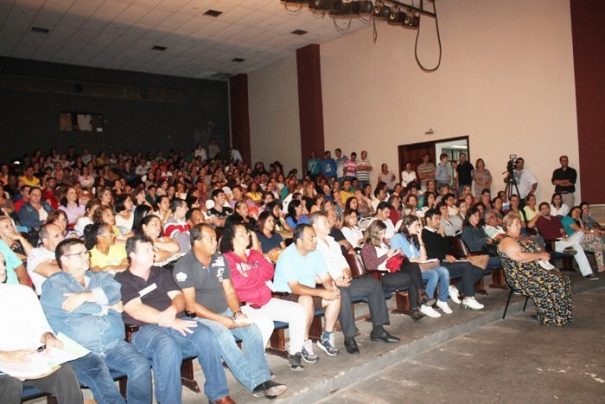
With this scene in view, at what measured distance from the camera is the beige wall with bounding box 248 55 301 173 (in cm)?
1417

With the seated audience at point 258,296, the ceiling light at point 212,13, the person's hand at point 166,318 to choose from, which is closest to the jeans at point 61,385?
the person's hand at point 166,318

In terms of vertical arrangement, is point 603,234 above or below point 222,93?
below

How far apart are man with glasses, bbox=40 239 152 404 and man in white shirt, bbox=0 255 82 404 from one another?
107 millimetres

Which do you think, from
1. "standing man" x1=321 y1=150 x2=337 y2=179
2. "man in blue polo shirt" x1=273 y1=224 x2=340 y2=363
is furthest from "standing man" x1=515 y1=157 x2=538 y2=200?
"man in blue polo shirt" x1=273 y1=224 x2=340 y2=363

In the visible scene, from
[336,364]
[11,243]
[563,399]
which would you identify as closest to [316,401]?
[336,364]

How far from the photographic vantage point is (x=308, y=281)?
4.05 meters

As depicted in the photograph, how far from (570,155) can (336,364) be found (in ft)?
24.1

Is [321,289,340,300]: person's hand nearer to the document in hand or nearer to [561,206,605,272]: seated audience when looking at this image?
the document in hand

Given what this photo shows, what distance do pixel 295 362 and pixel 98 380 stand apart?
1418mm

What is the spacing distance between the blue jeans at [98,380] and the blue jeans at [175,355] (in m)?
0.25

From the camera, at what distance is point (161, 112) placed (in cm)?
1527

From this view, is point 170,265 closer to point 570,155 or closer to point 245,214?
point 245,214

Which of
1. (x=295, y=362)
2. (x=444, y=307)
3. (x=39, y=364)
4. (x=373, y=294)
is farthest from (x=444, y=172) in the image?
(x=39, y=364)

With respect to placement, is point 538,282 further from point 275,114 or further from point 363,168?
point 275,114
